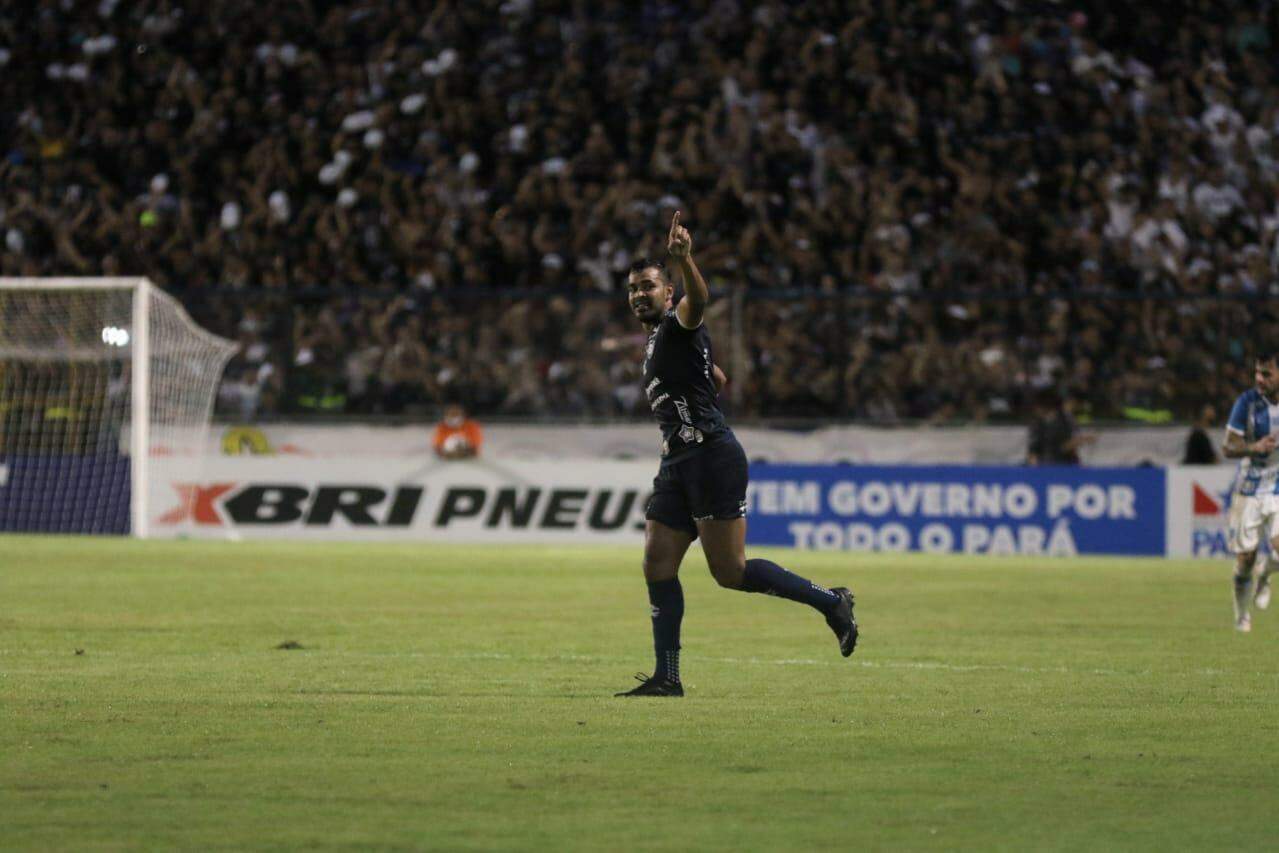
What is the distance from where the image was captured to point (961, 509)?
82.0 ft

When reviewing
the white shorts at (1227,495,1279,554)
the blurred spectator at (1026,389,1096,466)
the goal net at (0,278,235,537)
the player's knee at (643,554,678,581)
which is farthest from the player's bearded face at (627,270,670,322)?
the goal net at (0,278,235,537)

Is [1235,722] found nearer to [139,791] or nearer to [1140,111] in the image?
[139,791]

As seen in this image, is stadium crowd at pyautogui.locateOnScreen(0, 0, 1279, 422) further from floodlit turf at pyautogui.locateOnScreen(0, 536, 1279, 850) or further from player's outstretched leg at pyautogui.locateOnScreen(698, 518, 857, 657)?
player's outstretched leg at pyautogui.locateOnScreen(698, 518, 857, 657)

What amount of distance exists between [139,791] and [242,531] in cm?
2017

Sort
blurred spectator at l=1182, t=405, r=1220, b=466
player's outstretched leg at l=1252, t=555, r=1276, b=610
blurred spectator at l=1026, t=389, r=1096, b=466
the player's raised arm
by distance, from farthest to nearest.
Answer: blurred spectator at l=1026, t=389, r=1096, b=466, blurred spectator at l=1182, t=405, r=1220, b=466, player's outstretched leg at l=1252, t=555, r=1276, b=610, the player's raised arm

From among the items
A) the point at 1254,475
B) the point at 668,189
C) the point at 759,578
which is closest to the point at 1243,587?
the point at 1254,475

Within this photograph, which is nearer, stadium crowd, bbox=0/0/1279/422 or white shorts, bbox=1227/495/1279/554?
white shorts, bbox=1227/495/1279/554

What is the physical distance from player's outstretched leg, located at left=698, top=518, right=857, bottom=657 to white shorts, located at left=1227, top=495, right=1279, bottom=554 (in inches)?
215

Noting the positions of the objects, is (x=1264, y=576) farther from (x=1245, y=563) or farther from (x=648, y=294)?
(x=648, y=294)

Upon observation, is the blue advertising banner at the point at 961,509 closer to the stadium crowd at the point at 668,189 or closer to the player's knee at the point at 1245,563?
the stadium crowd at the point at 668,189

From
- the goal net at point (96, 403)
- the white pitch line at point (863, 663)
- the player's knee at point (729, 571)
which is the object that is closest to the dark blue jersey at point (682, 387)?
the player's knee at point (729, 571)

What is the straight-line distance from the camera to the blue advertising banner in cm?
2456

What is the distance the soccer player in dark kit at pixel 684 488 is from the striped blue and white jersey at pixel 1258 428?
224 inches

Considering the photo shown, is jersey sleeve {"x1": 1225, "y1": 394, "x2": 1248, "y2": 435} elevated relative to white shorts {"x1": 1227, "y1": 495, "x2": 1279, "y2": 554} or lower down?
elevated
